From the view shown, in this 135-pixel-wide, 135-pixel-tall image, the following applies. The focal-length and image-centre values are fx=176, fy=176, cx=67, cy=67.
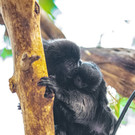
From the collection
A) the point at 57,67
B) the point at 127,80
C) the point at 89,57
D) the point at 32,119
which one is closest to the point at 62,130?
the point at 57,67

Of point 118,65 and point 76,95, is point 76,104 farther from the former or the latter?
point 118,65

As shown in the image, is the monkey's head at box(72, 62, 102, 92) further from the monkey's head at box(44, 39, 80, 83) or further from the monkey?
the monkey's head at box(44, 39, 80, 83)

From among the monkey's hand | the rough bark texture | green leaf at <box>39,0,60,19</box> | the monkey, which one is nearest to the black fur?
the monkey

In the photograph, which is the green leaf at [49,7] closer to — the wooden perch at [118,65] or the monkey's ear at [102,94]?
the wooden perch at [118,65]

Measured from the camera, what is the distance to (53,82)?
0.92 m

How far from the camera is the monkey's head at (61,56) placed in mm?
1312

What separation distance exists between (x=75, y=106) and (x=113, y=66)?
0.75 meters

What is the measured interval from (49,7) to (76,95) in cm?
95

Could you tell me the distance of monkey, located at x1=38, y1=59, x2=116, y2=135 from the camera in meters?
1.17


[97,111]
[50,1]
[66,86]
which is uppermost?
[50,1]

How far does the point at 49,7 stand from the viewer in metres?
1.70

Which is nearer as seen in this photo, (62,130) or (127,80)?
(62,130)

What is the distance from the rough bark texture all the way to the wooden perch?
1050 millimetres

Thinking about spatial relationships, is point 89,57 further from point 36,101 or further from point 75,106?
point 36,101
